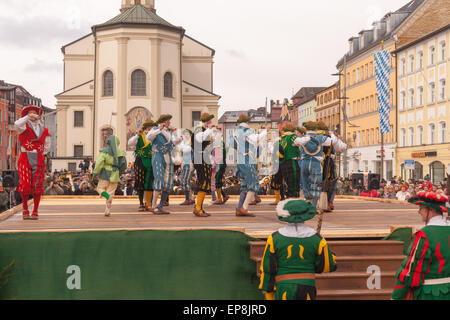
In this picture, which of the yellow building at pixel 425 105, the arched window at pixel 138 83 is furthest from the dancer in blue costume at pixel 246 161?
the arched window at pixel 138 83

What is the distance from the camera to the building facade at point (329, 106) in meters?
75.2

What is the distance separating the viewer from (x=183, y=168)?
16.3 metres

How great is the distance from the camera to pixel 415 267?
5480 millimetres

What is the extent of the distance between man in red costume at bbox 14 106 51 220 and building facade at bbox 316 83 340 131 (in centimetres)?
A: 6293

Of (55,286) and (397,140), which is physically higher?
(397,140)

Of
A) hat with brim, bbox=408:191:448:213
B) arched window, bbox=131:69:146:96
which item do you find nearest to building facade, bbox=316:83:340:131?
arched window, bbox=131:69:146:96

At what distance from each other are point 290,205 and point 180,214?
706 centimetres

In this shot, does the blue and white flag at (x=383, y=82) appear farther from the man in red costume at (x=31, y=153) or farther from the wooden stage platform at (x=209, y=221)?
the man in red costume at (x=31, y=153)

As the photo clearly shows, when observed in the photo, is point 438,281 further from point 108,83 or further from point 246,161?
point 108,83
